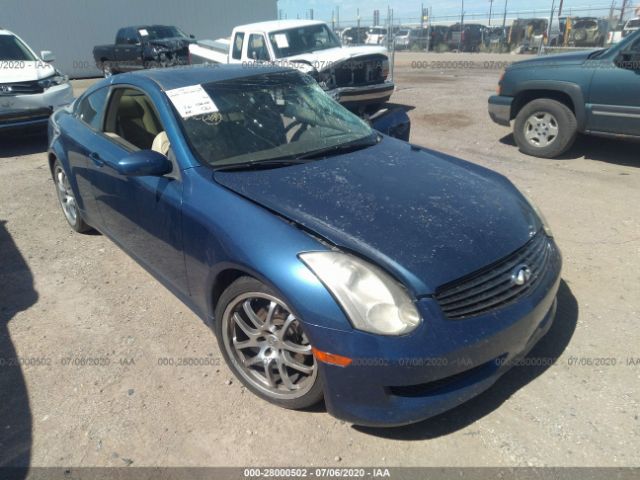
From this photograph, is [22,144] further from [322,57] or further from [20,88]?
[322,57]

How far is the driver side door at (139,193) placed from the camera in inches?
109

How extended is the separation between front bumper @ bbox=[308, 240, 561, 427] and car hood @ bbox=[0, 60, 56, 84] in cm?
784

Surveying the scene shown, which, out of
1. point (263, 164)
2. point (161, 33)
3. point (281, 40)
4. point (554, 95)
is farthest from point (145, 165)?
point (161, 33)

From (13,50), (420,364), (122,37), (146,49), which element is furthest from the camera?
(122,37)

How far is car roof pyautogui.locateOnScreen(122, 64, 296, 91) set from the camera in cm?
313

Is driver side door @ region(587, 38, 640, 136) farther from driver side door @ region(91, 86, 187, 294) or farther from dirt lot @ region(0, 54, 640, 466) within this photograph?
driver side door @ region(91, 86, 187, 294)

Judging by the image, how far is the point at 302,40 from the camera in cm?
995

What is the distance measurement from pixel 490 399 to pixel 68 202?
13.5 ft

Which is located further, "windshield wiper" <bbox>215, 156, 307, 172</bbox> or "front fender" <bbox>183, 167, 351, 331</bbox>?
"windshield wiper" <bbox>215, 156, 307, 172</bbox>

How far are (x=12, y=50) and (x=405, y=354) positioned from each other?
956 centimetres

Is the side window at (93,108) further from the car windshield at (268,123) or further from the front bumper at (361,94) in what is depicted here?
the front bumper at (361,94)

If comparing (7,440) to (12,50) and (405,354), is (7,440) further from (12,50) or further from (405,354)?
(12,50)

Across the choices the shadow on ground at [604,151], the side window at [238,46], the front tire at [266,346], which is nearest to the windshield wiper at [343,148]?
the front tire at [266,346]

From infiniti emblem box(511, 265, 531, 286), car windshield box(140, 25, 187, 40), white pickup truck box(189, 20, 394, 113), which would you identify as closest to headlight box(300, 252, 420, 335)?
infiniti emblem box(511, 265, 531, 286)
